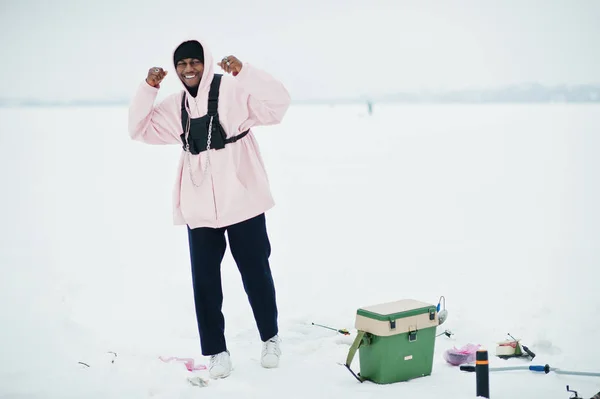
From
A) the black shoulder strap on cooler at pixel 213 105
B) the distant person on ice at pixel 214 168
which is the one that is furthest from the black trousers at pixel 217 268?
the black shoulder strap on cooler at pixel 213 105

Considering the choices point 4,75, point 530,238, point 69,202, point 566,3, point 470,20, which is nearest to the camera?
point 530,238

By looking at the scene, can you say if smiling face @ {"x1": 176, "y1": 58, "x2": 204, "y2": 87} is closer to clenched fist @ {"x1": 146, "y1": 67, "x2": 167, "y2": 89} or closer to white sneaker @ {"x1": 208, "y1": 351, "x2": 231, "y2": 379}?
clenched fist @ {"x1": 146, "y1": 67, "x2": 167, "y2": 89}

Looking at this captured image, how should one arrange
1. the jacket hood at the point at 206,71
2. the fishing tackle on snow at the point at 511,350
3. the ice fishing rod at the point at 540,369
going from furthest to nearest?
the fishing tackle on snow at the point at 511,350
the jacket hood at the point at 206,71
the ice fishing rod at the point at 540,369

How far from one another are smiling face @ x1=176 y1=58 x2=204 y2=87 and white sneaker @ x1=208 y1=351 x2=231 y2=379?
1.02 meters

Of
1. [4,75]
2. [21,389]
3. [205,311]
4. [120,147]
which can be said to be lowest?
[21,389]

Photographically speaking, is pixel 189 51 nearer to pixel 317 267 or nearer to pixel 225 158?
pixel 225 158

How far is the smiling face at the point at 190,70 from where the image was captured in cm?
253

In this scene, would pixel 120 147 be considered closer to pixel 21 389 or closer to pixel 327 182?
pixel 327 182

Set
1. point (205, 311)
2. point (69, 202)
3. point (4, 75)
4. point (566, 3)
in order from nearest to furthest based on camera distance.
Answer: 1. point (205, 311)
2. point (69, 202)
3. point (566, 3)
4. point (4, 75)

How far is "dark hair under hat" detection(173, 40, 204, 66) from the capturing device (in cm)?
252

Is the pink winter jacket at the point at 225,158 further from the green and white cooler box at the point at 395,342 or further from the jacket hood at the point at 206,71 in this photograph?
the green and white cooler box at the point at 395,342

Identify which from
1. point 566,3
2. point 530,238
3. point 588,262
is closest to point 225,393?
point 588,262

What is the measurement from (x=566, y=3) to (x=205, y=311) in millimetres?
8317

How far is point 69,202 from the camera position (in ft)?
22.8
